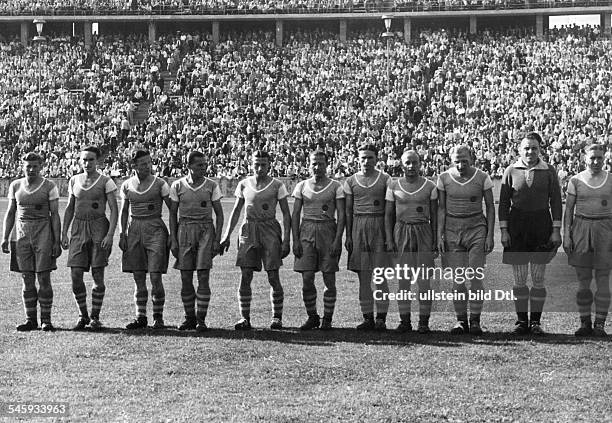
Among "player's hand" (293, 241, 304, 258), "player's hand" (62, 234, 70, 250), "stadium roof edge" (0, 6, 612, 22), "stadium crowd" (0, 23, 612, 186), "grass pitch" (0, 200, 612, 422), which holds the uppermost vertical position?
"stadium roof edge" (0, 6, 612, 22)

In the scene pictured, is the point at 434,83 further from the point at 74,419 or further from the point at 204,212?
the point at 74,419

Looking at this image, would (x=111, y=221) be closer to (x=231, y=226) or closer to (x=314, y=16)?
(x=231, y=226)

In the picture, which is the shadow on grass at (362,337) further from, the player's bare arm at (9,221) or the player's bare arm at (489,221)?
the player's bare arm at (9,221)

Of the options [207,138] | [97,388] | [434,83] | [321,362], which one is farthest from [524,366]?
[434,83]

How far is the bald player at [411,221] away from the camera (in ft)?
36.7

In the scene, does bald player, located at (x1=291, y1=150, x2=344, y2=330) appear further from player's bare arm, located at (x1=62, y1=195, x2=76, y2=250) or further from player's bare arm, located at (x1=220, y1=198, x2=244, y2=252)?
player's bare arm, located at (x1=62, y1=195, x2=76, y2=250)

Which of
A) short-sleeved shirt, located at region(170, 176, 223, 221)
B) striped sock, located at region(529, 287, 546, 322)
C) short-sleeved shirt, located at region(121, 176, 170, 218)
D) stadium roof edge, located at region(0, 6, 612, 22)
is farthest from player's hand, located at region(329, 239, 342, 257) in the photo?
stadium roof edge, located at region(0, 6, 612, 22)

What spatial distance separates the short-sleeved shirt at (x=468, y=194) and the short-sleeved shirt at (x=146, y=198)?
10.5ft

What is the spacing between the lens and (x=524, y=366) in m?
9.38

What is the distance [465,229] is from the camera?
11.0 meters

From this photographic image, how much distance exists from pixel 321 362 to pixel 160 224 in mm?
2989

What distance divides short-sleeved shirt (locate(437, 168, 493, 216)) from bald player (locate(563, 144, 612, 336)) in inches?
37.0

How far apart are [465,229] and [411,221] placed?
60 centimetres

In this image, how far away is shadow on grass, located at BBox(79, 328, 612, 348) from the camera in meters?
10.5
